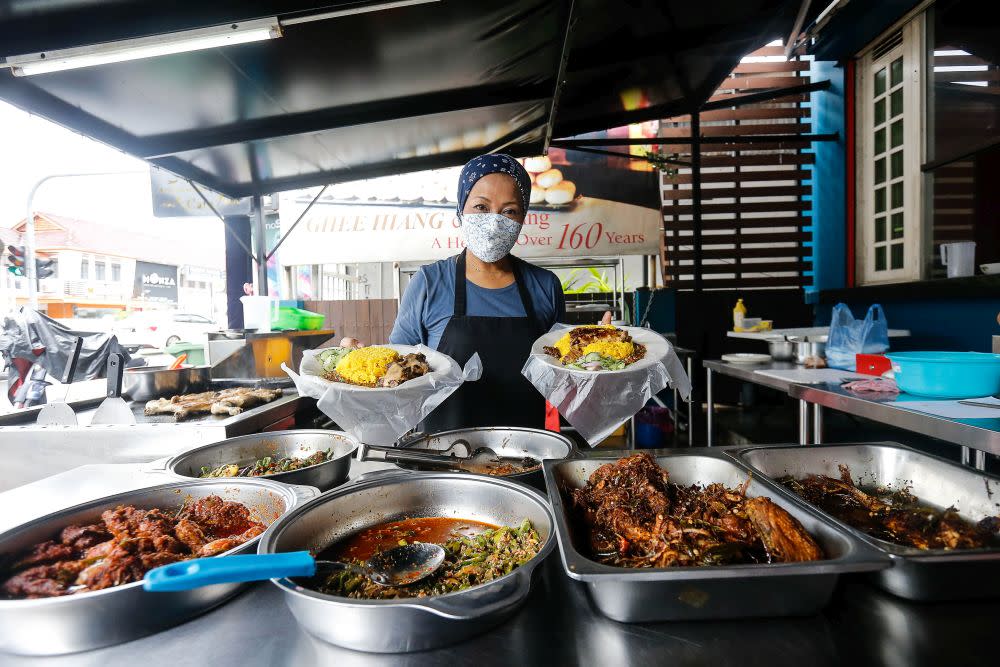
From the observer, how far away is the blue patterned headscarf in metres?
2.36

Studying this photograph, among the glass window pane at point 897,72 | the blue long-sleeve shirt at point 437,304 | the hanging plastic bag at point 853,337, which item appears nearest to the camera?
the blue long-sleeve shirt at point 437,304

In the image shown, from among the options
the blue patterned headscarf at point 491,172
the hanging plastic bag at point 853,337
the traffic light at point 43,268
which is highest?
the traffic light at point 43,268

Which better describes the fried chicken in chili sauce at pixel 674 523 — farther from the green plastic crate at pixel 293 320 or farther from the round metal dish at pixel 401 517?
the green plastic crate at pixel 293 320

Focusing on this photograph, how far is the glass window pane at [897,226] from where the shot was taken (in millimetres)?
5047

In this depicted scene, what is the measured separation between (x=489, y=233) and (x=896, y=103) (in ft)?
17.3

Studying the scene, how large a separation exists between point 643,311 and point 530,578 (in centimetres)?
653

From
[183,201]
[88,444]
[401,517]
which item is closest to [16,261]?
[183,201]

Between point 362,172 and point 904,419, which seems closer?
point 904,419

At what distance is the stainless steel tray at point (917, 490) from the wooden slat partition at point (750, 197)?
5498mm

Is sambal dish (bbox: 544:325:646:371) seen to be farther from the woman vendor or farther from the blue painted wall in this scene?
the blue painted wall

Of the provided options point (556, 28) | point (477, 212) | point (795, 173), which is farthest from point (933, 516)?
point (795, 173)

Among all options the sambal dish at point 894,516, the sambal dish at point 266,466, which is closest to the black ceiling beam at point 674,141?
the sambal dish at point 266,466

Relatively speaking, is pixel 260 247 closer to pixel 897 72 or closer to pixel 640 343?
pixel 640 343

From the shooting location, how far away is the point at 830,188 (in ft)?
19.6
